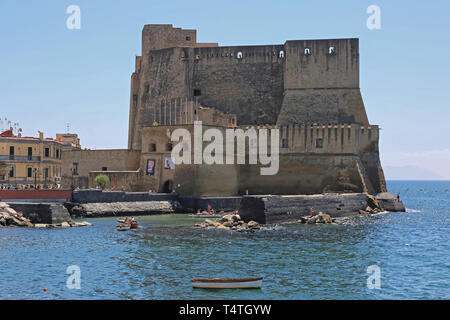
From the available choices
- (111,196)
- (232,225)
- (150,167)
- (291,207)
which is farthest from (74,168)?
(291,207)

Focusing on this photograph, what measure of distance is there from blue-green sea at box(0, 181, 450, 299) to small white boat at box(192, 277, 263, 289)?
16 cm

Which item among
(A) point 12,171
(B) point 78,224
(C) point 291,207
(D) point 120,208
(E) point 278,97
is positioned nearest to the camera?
(B) point 78,224

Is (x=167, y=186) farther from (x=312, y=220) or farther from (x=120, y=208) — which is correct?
(x=312, y=220)

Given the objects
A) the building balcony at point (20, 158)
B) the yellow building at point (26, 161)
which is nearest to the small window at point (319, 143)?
the yellow building at point (26, 161)

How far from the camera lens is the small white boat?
13156 mm

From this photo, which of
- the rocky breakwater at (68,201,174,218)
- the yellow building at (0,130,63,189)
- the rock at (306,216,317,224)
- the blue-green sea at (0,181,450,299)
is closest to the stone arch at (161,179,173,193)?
the rocky breakwater at (68,201,174,218)

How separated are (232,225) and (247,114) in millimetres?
20595

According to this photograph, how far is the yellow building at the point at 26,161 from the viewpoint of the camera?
39219mm

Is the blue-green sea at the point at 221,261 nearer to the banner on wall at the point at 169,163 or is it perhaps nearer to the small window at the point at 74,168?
the banner on wall at the point at 169,163

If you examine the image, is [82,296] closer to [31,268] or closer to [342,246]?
[31,268]

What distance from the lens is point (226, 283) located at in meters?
13.2
